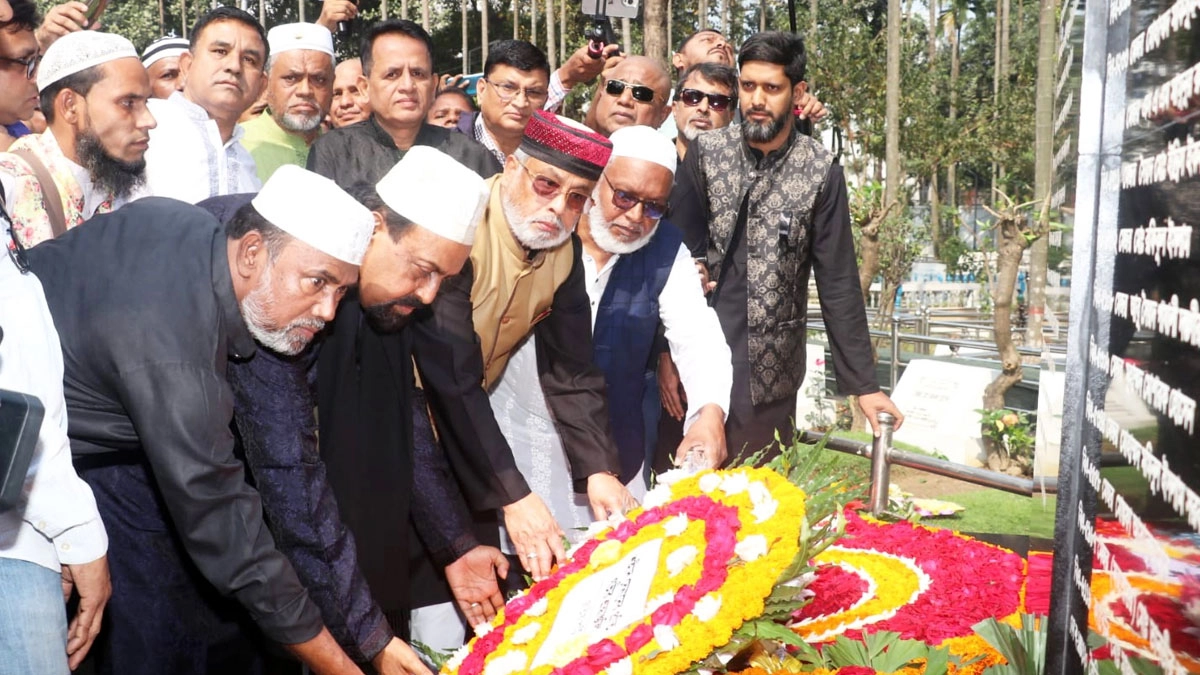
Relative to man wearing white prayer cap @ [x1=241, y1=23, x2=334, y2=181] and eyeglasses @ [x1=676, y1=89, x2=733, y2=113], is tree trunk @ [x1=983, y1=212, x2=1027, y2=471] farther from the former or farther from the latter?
man wearing white prayer cap @ [x1=241, y1=23, x2=334, y2=181]

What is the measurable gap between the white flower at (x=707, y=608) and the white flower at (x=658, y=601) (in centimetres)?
8

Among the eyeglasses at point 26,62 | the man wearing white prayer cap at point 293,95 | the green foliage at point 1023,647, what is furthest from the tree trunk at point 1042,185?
the man wearing white prayer cap at point 293,95

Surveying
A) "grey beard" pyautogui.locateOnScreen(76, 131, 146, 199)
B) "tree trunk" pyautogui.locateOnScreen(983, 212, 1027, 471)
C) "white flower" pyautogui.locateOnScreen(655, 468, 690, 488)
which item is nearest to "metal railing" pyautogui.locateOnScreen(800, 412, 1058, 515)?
"white flower" pyautogui.locateOnScreen(655, 468, 690, 488)

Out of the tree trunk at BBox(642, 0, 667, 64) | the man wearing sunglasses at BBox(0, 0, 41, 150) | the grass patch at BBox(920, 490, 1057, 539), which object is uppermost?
the tree trunk at BBox(642, 0, 667, 64)

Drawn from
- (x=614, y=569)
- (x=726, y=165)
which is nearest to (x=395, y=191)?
(x=614, y=569)

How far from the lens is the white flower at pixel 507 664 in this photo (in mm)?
2412

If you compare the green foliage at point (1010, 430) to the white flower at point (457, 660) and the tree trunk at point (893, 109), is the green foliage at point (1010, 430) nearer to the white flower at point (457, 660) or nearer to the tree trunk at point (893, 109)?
the white flower at point (457, 660)

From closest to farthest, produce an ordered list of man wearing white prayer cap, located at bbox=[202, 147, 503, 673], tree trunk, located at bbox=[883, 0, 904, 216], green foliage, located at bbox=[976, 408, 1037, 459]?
man wearing white prayer cap, located at bbox=[202, 147, 503, 673] → green foliage, located at bbox=[976, 408, 1037, 459] → tree trunk, located at bbox=[883, 0, 904, 216]

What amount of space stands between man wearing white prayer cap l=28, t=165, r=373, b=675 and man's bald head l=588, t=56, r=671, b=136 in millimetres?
2560

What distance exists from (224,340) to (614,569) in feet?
3.11

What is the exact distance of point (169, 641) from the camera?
107 inches

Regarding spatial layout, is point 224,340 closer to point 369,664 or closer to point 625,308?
point 369,664

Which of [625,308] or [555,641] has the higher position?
[625,308]

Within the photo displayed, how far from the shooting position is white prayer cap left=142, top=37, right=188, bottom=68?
5.07m
